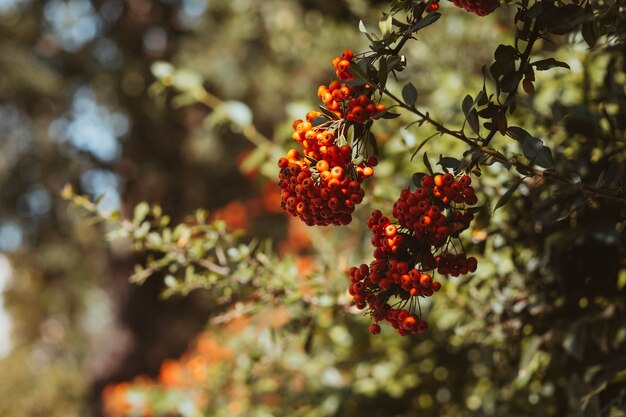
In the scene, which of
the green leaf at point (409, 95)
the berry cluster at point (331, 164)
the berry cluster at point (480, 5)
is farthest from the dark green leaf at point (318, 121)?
the berry cluster at point (480, 5)

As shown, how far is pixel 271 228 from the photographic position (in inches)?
343

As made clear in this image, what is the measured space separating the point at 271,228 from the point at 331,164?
775 cm

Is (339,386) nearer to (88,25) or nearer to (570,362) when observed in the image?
(570,362)

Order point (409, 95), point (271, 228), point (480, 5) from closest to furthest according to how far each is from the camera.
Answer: point (480, 5), point (409, 95), point (271, 228)

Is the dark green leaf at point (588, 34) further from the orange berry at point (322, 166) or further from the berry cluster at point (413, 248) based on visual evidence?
the orange berry at point (322, 166)

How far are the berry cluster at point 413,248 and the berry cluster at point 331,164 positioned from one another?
0.24 feet

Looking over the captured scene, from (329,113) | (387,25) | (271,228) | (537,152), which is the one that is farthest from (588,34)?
(271,228)

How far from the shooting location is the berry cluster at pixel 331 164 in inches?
38.0

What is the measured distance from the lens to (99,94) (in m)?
7.58

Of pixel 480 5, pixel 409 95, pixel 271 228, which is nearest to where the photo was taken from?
pixel 480 5

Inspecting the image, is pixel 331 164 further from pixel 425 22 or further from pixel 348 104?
pixel 425 22

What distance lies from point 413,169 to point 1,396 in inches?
337

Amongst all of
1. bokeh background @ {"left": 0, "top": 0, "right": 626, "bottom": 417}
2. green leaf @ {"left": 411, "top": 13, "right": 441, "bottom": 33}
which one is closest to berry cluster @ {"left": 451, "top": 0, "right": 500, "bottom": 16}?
green leaf @ {"left": 411, "top": 13, "right": 441, "bottom": 33}

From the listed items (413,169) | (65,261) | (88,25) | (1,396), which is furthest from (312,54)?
(1,396)
